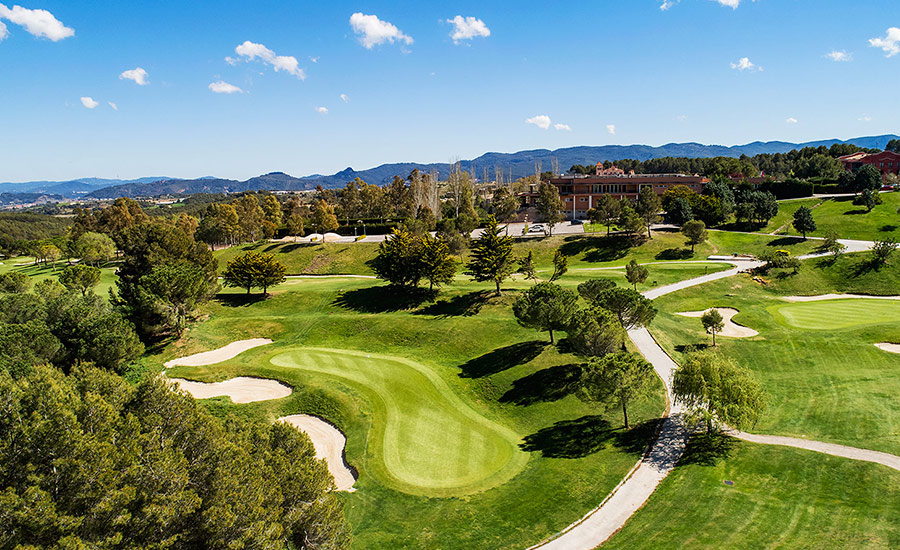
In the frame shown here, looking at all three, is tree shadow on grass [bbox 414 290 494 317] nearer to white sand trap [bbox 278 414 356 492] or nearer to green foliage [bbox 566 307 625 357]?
green foliage [bbox 566 307 625 357]

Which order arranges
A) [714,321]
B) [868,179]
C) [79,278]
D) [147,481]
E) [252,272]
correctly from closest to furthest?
1. [147,481]
2. [714,321]
3. [252,272]
4. [79,278]
5. [868,179]

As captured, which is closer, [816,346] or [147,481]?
[147,481]

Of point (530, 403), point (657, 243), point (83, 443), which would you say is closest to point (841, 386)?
point (530, 403)

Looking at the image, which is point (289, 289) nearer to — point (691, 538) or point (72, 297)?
point (72, 297)

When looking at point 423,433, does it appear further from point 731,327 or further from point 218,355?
point 731,327

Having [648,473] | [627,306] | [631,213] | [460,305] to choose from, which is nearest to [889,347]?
[627,306]

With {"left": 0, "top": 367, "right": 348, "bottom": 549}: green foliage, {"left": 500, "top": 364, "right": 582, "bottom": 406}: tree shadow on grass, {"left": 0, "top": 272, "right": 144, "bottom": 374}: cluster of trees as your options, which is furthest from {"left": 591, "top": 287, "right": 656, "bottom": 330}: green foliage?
{"left": 0, "top": 272, "right": 144, "bottom": 374}: cluster of trees

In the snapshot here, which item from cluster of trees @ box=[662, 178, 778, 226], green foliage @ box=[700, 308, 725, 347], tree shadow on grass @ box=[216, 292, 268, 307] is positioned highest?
cluster of trees @ box=[662, 178, 778, 226]
